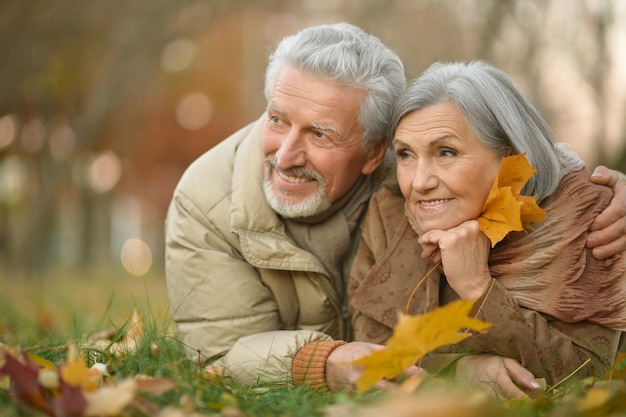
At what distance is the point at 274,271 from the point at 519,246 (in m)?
1.17

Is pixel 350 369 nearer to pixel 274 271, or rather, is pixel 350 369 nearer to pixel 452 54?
pixel 274 271

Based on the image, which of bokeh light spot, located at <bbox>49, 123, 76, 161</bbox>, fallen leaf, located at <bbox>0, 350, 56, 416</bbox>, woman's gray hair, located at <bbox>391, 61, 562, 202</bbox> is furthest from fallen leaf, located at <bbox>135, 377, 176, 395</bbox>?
bokeh light spot, located at <bbox>49, 123, 76, 161</bbox>

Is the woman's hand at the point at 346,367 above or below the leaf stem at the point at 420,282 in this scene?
below

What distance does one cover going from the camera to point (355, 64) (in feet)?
13.1

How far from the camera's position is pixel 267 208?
4090mm

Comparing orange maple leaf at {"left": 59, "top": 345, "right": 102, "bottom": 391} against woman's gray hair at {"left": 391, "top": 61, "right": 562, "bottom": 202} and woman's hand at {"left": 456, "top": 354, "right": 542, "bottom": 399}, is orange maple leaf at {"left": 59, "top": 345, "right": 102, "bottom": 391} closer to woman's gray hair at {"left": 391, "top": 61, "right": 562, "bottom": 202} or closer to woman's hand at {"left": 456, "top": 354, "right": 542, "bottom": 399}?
woman's hand at {"left": 456, "top": 354, "right": 542, "bottom": 399}

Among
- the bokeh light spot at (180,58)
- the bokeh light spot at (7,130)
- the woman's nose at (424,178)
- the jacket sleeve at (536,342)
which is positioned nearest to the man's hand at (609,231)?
the jacket sleeve at (536,342)

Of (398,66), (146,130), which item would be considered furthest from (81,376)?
(146,130)

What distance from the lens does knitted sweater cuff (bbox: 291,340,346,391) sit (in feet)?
11.6

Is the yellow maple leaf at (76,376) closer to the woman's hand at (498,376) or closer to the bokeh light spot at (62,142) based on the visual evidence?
the woman's hand at (498,376)

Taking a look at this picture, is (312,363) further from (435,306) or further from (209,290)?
(209,290)

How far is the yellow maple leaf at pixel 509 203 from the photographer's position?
11.3ft

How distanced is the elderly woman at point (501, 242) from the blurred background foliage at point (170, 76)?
1455mm

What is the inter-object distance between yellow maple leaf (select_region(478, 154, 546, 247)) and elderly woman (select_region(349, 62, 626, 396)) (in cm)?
8
